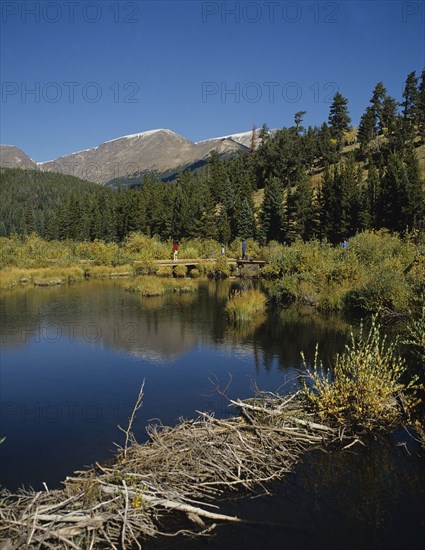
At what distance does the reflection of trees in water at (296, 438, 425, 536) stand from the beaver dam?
0.40 m

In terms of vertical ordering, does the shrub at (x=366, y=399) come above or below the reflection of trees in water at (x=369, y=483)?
above

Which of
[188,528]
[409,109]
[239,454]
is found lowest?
[188,528]

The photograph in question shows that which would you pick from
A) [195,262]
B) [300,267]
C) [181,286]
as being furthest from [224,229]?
[300,267]

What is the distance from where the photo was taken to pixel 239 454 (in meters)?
8.76

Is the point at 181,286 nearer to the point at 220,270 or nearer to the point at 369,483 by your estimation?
the point at 220,270

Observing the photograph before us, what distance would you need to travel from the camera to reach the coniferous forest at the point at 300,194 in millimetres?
55812

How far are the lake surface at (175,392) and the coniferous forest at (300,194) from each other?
1291 inches

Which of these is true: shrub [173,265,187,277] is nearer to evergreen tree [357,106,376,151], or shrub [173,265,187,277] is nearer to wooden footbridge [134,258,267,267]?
wooden footbridge [134,258,267,267]

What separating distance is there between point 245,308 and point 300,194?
42.6 metres

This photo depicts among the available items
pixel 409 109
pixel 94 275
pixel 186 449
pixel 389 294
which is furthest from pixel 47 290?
pixel 409 109

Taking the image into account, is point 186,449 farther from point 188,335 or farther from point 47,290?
point 47,290

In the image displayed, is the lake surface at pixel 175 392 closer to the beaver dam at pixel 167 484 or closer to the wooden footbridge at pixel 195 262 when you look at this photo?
the beaver dam at pixel 167 484

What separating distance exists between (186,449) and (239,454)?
1.00 metres

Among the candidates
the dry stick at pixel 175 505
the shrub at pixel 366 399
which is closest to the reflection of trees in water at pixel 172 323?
the shrub at pixel 366 399
